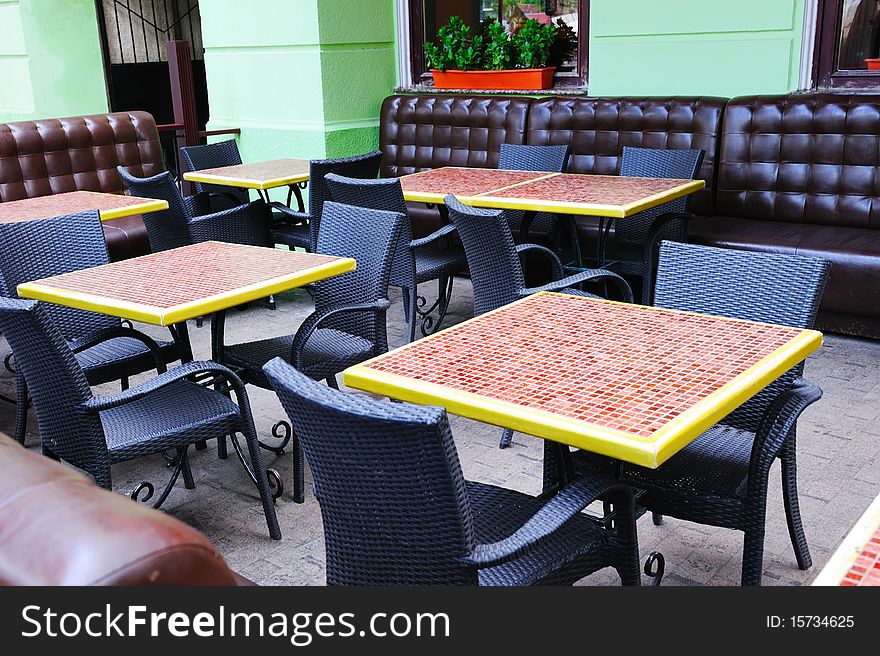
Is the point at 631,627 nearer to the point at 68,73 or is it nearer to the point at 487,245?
the point at 487,245

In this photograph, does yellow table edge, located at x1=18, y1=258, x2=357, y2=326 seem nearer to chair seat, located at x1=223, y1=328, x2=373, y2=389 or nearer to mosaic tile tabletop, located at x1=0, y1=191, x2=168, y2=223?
chair seat, located at x1=223, y1=328, x2=373, y2=389

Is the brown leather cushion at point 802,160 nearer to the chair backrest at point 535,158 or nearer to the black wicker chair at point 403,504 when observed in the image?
the chair backrest at point 535,158

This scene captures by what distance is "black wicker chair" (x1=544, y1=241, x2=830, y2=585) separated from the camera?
233 cm

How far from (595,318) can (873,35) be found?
386cm

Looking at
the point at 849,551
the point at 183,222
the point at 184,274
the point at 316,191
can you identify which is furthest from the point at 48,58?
the point at 849,551

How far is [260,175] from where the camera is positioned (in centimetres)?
568

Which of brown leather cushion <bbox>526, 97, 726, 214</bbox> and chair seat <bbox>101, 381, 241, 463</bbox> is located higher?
brown leather cushion <bbox>526, 97, 726, 214</bbox>

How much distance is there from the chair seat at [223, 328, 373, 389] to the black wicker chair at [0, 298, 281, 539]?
32 cm

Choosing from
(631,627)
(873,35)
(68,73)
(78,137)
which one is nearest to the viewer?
(631,627)

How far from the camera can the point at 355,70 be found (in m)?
7.22

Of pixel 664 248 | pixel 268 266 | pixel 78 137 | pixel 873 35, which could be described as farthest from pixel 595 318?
pixel 78 137

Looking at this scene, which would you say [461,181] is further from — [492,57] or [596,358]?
[596,358]

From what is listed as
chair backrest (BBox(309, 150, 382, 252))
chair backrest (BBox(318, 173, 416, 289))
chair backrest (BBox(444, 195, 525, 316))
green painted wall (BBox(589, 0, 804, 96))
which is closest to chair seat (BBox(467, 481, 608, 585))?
chair backrest (BBox(444, 195, 525, 316))

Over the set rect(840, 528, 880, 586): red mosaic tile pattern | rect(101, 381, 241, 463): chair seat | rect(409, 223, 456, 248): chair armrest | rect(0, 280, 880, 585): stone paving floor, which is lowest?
rect(0, 280, 880, 585): stone paving floor
